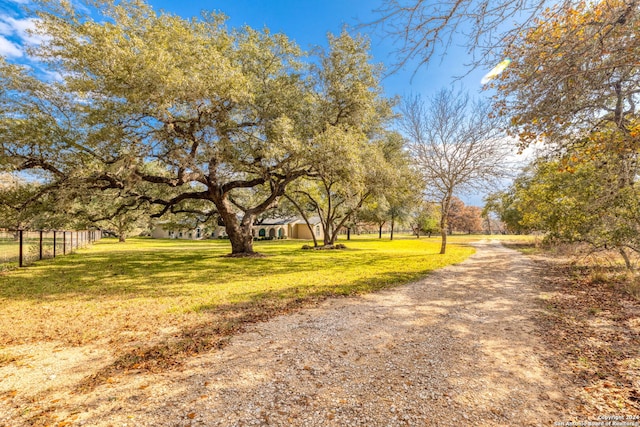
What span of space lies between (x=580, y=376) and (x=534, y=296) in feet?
13.5

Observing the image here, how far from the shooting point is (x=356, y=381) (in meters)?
2.95

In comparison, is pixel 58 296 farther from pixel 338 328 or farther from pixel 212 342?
pixel 338 328

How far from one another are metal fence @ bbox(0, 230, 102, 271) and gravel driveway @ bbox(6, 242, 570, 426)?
1259 cm

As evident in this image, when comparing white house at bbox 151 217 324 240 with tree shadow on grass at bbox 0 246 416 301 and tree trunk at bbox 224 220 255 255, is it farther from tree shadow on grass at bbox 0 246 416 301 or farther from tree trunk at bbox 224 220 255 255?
tree shadow on grass at bbox 0 246 416 301

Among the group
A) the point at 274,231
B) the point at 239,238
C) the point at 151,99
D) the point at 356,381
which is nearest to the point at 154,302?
the point at 356,381

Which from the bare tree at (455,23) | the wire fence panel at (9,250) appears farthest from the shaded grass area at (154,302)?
the bare tree at (455,23)

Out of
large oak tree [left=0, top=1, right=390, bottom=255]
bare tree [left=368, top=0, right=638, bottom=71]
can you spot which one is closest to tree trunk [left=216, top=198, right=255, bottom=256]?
large oak tree [left=0, top=1, right=390, bottom=255]

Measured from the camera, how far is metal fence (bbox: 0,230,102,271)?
38.2ft

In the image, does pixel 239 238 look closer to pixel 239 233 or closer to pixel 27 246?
pixel 239 233

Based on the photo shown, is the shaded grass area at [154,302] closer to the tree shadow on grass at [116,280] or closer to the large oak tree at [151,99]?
the tree shadow on grass at [116,280]

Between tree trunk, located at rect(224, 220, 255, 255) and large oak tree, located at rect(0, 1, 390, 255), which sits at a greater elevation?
large oak tree, located at rect(0, 1, 390, 255)

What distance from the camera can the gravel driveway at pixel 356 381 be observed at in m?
2.41

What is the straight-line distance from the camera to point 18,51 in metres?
8.62

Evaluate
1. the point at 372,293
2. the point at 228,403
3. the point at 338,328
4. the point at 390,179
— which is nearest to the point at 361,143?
the point at 390,179
